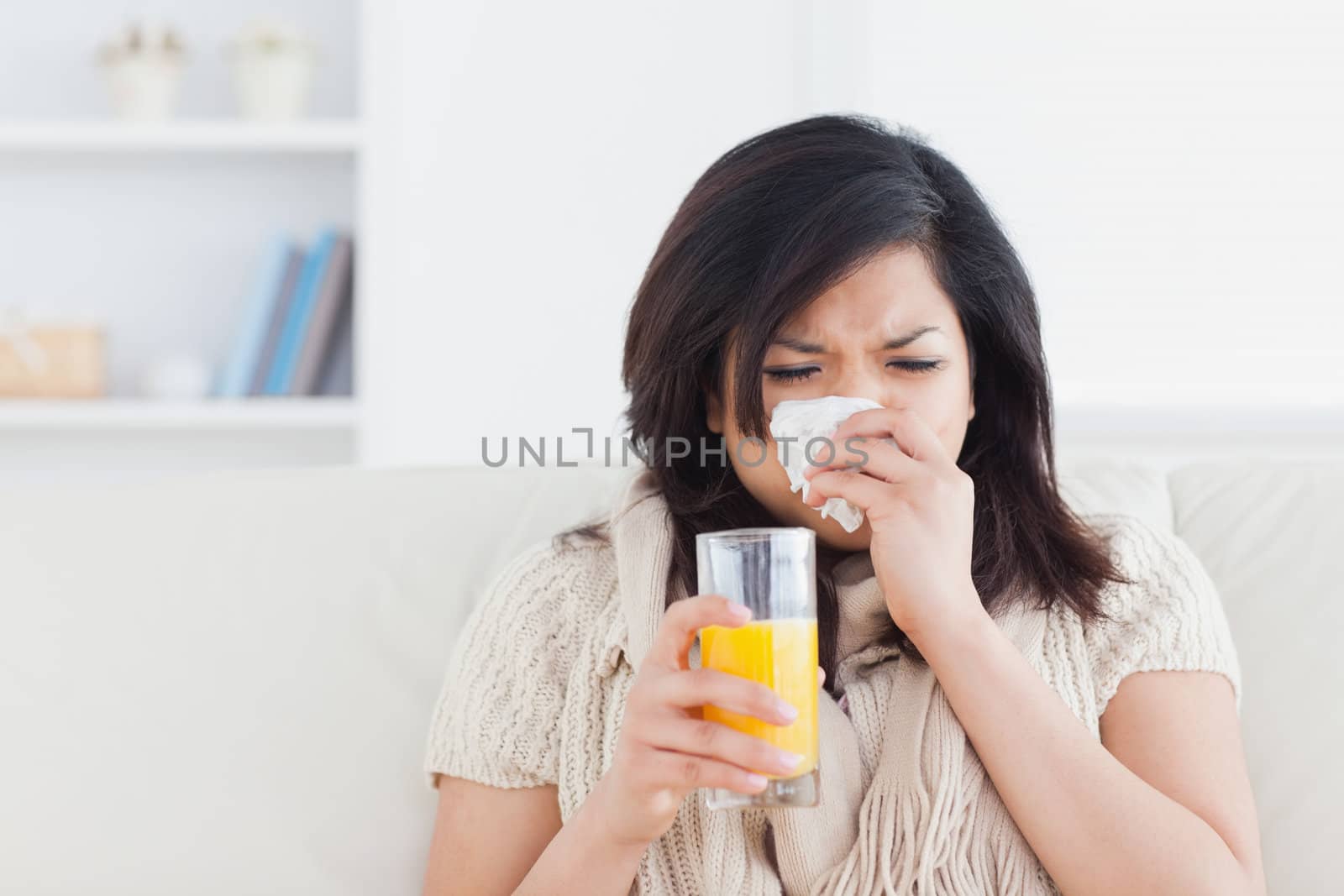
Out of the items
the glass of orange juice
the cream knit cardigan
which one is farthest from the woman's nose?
the glass of orange juice

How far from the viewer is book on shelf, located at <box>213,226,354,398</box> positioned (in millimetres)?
2686

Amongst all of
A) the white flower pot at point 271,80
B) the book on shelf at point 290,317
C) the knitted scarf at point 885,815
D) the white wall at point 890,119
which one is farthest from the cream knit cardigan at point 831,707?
the white flower pot at point 271,80

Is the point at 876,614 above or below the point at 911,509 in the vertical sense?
below

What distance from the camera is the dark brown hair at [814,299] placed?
1248 millimetres

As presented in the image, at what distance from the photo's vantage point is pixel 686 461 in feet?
4.67

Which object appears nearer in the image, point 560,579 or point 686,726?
point 686,726

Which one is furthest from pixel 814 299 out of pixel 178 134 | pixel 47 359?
pixel 47 359

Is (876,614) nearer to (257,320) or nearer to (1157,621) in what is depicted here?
Result: (1157,621)

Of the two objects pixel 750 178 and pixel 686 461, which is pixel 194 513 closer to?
pixel 686 461

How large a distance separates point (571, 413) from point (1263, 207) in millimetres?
1479

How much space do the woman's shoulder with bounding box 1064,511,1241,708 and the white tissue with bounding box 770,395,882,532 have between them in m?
0.28

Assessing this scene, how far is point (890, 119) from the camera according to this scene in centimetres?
272

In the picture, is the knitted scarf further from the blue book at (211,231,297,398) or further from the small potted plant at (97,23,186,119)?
the small potted plant at (97,23,186,119)

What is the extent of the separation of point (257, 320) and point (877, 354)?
179 cm
